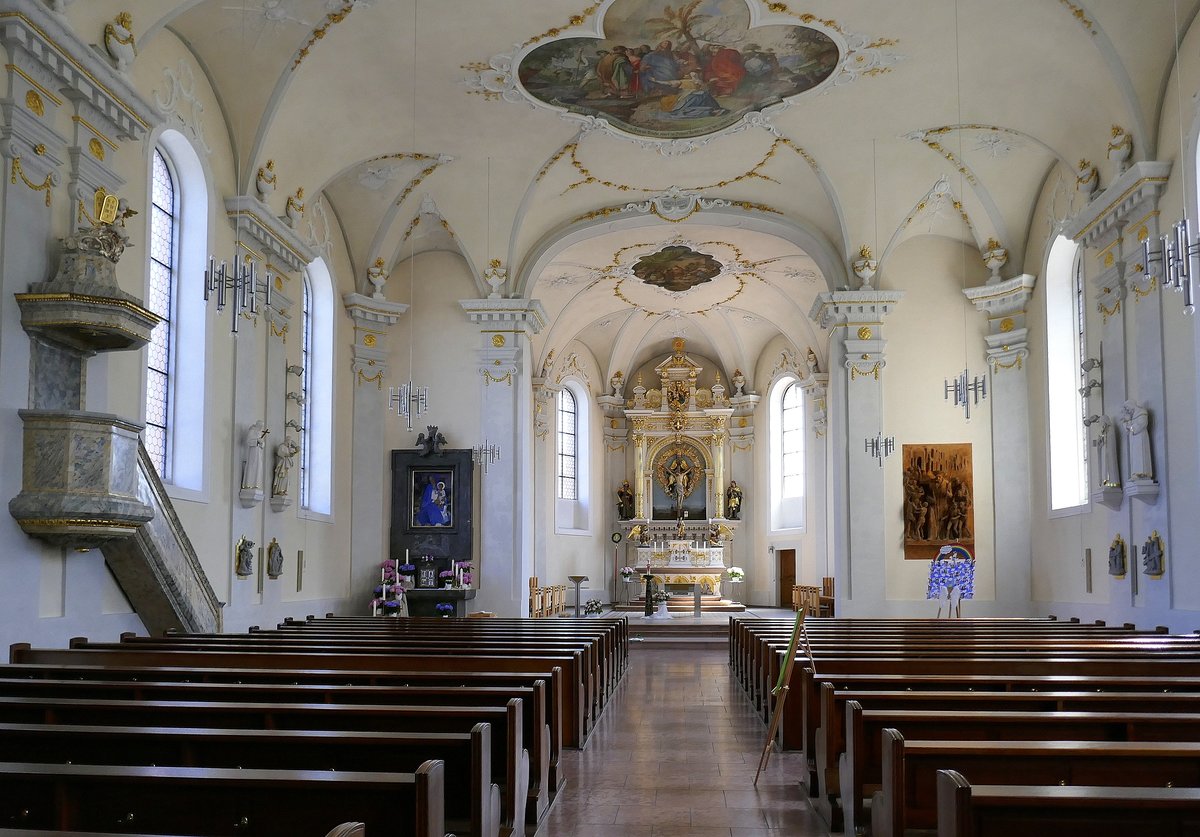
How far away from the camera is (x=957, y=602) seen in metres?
15.9

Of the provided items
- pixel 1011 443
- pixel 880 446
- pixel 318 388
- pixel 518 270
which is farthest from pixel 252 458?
pixel 1011 443

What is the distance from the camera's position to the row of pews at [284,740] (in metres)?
3.27

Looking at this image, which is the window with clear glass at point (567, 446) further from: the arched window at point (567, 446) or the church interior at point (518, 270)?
the church interior at point (518, 270)

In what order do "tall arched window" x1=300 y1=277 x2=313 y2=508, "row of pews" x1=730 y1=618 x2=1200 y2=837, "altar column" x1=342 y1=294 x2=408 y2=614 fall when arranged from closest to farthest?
"row of pews" x1=730 y1=618 x2=1200 y2=837 → "tall arched window" x1=300 y1=277 x2=313 y2=508 → "altar column" x1=342 y1=294 x2=408 y2=614

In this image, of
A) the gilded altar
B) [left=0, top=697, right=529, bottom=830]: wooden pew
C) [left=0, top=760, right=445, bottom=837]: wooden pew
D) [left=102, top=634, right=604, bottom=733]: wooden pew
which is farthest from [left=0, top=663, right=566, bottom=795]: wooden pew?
the gilded altar

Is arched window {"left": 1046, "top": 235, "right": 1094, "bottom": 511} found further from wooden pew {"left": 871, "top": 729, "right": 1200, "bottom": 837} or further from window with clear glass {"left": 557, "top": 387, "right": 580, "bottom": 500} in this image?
window with clear glass {"left": 557, "top": 387, "right": 580, "bottom": 500}

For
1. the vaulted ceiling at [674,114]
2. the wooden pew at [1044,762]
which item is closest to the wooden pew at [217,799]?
the wooden pew at [1044,762]

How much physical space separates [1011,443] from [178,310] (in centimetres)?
1272

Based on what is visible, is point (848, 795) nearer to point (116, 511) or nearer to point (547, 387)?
point (116, 511)

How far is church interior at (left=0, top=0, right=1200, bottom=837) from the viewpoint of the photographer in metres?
9.15

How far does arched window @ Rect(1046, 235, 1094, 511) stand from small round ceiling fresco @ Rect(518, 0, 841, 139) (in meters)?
5.13

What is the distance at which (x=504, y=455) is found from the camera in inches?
704

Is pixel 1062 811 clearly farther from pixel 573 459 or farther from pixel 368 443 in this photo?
pixel 573 459

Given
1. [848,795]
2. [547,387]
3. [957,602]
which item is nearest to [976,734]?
[848,795]
